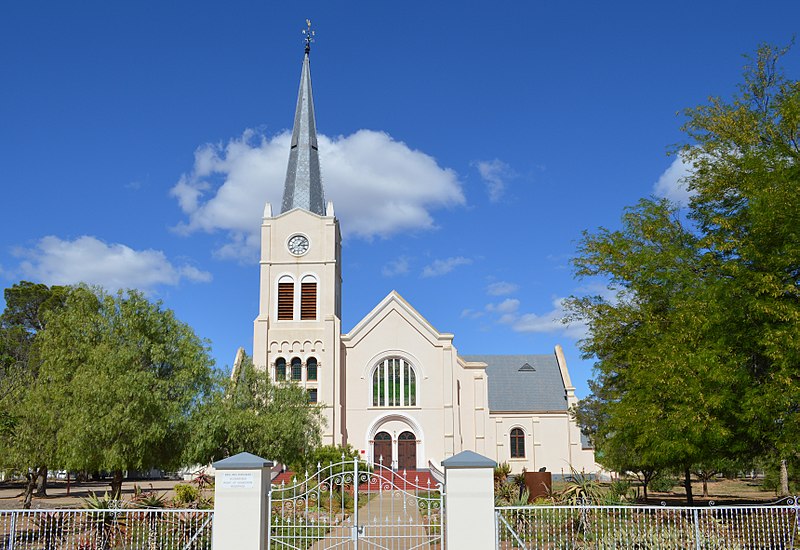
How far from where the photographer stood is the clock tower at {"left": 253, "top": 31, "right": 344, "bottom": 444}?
149ft

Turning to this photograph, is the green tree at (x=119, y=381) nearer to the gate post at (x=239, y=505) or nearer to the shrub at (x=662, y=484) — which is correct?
the gate post at (x=239, y=505)

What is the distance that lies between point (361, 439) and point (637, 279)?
26112mm

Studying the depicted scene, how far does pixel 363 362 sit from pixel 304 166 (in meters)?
14.3

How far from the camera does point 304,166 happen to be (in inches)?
2000

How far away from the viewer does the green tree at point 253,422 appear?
2462cm

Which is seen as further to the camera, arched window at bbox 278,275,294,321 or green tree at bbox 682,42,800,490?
arched window at bbox 278,275,294,321

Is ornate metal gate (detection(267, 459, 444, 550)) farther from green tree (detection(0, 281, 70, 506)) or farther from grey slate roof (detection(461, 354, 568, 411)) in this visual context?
grey slate roof (detection(461, 354, 568, 411))

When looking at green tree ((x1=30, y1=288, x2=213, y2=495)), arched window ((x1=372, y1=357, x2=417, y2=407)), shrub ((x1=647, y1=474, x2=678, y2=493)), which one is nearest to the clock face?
arched window ((x1=372, y1=357, x2=417, y2=407))

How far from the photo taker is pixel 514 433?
51.5 metres

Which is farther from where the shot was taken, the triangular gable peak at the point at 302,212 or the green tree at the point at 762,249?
the triangular gable peak at the point at 302,212

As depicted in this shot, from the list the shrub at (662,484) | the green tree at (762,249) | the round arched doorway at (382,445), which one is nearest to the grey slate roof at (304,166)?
the round arched doorway at (382,445)

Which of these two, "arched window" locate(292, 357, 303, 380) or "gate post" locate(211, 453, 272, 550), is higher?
"arched window" locate(292, 357, 303, 380)

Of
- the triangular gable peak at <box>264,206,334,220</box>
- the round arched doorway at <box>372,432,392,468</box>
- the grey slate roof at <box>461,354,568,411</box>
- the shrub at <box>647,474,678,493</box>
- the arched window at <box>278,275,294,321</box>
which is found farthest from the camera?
the grey slate roof at <box>461,354,568,411</box>

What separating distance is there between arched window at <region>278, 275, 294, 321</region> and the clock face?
73.5 inches
